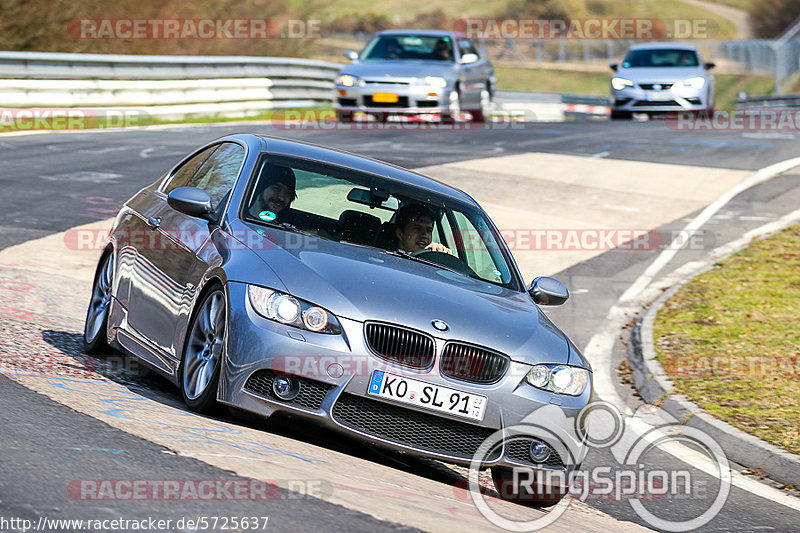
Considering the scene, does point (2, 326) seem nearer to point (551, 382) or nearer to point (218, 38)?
point (551, 382)

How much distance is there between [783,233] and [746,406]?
756cm

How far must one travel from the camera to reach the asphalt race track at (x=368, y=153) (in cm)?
477

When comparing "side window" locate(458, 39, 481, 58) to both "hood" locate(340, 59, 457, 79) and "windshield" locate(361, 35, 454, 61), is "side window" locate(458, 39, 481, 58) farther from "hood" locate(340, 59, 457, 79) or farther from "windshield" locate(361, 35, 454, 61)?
"hood" locate(340, 59, 457, 79)

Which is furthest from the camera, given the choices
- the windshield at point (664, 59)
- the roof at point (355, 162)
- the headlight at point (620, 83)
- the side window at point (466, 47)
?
the windshield at point (664, 59)

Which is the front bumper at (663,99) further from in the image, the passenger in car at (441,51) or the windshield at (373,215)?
the windshield at (373,215)

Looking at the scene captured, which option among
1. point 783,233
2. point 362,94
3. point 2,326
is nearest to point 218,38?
point 362,94

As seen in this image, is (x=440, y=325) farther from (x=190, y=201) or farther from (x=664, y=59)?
(x=664, y=59)

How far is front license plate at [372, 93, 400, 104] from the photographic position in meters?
24.4

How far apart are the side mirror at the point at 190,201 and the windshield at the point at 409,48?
18.9 meters

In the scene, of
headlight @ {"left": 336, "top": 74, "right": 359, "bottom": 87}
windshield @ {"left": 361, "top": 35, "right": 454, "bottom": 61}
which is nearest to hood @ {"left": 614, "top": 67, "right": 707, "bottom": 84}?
windshield @ {"left": 361, "top": 35, "right": 454, "bottom": 61}

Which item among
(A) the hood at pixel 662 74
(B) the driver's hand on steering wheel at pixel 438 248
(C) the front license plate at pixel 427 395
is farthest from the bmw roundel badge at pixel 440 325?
(A) the hood at pixel 662 74
